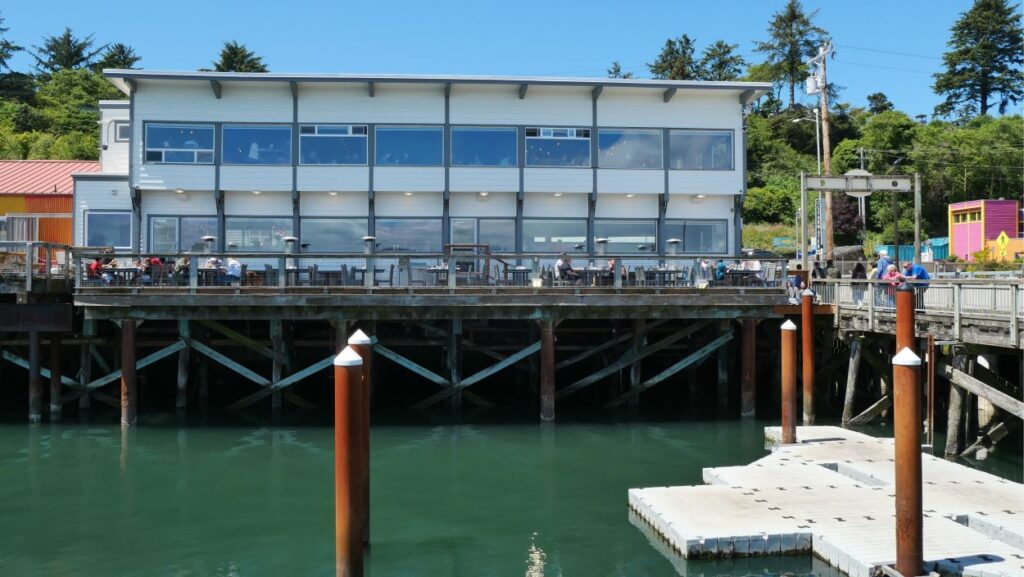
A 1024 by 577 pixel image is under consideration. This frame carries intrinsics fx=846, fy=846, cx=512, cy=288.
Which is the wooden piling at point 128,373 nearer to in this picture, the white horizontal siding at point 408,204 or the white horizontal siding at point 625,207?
the white horizontal siding at point 408,204

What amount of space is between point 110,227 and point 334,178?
617 cm

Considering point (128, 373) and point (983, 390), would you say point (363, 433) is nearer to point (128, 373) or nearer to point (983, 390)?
point (983, 390)

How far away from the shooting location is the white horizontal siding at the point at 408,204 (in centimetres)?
2245

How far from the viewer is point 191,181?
21.9 meters

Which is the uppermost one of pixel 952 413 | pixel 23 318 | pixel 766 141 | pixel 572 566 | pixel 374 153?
pixel 766 141

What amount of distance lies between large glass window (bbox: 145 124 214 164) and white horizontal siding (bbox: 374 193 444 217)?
14.9 feet

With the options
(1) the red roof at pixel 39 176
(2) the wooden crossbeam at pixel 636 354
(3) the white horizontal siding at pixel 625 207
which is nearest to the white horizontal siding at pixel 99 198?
(1) the red roof at pixel 39 176

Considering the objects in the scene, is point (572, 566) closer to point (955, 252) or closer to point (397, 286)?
point (397, 286)

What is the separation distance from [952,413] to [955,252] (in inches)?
1399

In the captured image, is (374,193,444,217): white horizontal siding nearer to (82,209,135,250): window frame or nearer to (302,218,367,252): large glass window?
(302,218,367,252): large glass window

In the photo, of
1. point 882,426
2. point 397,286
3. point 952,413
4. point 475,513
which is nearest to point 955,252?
point 882,426

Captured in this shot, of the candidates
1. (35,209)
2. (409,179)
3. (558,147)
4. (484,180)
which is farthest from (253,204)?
(558,147)

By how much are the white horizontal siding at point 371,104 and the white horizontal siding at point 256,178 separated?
152cm

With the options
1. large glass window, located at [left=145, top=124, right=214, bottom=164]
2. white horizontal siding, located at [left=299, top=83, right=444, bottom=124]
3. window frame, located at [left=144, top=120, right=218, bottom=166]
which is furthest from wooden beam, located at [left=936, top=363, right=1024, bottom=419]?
large glass window, located at [left=145, top=124, right=214, bottom=164]
